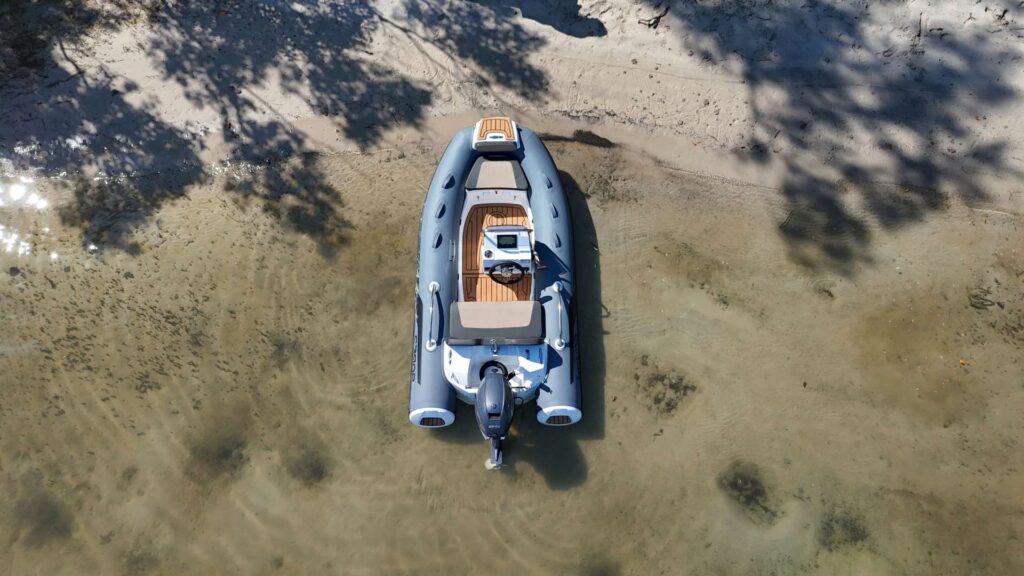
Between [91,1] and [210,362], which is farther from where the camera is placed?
[91,1]

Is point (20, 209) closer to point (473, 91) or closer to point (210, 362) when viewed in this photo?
point (210, 362)

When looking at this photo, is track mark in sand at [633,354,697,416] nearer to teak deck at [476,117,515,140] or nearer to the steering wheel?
the steering wheel

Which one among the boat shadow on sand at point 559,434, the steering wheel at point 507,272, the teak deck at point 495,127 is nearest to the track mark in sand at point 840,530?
the boat shadow on sand at point 559,434

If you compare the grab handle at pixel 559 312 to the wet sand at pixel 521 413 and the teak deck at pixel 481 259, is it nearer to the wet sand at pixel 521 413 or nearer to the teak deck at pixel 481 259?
the teak deck at pixel 481 259

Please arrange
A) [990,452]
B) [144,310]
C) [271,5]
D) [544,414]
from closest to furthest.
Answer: [544,414]
[990,452]
[144,310]
[271,5]

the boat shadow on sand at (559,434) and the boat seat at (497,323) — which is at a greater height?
the boat seat at (497,323)

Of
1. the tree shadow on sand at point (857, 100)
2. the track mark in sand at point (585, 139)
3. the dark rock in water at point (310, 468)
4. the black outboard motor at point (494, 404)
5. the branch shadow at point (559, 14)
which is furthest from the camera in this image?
the branch shadow at point (559, 14)

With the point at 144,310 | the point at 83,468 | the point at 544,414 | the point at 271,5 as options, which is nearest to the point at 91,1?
the point at 271,5
